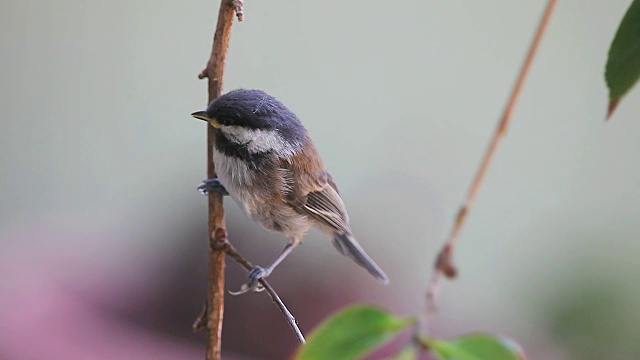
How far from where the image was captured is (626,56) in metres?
0.38

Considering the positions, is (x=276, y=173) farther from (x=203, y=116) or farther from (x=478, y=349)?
(x=478, y=349)

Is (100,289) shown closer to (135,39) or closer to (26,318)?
(26,318)

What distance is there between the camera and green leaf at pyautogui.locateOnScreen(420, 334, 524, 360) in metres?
0.23

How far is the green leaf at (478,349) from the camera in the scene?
0.76 feet

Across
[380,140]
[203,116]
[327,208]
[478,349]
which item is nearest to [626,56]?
[478,349]

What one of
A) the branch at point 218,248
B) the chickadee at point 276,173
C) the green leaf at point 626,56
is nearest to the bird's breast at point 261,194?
the chickadee at point 276,173

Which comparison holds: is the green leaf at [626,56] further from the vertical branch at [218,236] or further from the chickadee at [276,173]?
the chickadee at [276,173]

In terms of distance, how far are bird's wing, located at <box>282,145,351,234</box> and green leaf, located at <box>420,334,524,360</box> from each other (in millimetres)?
558

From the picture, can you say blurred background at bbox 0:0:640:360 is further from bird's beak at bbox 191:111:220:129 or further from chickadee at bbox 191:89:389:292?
bird's beak at bbox 191:111:220:129

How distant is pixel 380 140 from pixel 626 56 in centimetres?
194

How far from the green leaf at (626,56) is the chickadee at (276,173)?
0.36m

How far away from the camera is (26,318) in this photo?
169 centimetres

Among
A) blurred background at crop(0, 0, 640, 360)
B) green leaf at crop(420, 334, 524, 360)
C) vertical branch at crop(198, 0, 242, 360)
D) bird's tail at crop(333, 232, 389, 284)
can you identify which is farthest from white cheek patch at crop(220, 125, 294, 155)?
blurred background at crop(0, 0, 640, 360)

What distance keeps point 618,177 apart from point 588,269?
53 centimetres
